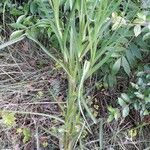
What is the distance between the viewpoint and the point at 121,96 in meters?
1.39

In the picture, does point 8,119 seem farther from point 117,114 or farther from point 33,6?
point 33,6

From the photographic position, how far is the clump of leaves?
1.34 m

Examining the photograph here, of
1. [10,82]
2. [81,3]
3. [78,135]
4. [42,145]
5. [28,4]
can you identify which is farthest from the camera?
[28,4]

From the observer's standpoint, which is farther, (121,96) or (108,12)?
(121,96)

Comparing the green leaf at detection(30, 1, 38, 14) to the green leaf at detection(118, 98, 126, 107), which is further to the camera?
the green leaf at detection(30, 1, 38, 14)

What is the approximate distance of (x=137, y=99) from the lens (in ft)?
4.44

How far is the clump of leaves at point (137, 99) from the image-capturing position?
1.34 meters

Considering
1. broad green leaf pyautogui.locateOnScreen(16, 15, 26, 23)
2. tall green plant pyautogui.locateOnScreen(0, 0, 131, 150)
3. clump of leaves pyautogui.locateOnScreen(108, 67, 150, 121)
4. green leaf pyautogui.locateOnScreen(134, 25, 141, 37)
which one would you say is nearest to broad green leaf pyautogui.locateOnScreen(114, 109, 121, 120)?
clump of leaves pyautogui.locateOnScreen(108, 67, 150, 121)

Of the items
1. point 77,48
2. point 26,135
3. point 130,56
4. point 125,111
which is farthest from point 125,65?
point 26,135

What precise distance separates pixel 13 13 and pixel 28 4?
8 cm

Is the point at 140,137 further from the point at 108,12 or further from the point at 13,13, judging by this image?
the point at 13,13

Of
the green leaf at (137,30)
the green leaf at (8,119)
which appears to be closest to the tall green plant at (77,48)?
the green leaf at (137,30)

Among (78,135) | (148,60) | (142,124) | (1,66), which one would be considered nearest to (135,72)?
(148,60)

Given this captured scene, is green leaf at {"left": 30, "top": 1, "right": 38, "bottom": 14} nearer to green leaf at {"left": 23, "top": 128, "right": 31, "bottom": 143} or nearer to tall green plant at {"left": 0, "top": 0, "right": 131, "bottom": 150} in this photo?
tall green plant at {"left": 0, "top": 0, "right": 131, "bottom": 150}
